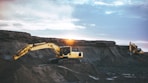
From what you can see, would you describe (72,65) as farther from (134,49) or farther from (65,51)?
(134,49)

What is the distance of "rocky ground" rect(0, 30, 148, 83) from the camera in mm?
28366

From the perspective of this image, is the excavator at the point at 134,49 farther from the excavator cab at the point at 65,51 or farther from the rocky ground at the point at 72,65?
the excavator cab at the point at 65,51

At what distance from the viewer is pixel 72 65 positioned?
36844mm

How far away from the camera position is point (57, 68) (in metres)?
33.1

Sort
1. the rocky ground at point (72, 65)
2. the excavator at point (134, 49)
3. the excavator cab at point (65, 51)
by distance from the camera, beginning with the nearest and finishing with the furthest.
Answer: the rocky ground at point (72, 65) < the excavator cab at point (65, 51) < the excavator at point (134, 49)

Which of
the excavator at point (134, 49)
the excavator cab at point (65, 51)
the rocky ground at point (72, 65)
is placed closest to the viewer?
the rocky ground at point (72, 65)

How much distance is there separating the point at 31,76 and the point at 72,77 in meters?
6.16

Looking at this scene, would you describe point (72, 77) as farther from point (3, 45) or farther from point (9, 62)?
point (3, 45)

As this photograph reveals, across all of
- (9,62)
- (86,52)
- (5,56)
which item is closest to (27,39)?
(5,56)

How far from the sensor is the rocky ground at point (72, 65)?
93.1 ft

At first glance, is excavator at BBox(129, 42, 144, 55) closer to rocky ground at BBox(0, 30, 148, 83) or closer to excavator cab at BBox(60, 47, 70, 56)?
rocky ground at BBox(0, 30, 148, 83)

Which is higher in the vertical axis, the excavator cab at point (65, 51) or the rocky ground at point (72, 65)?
the excavator cab at point (65, 51)

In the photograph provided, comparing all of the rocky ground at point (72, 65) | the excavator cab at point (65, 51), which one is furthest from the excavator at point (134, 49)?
the excavator cab at point (65, 51)

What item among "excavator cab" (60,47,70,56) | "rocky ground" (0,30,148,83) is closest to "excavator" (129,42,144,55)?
"rocky ground" (0,30,148,83)
